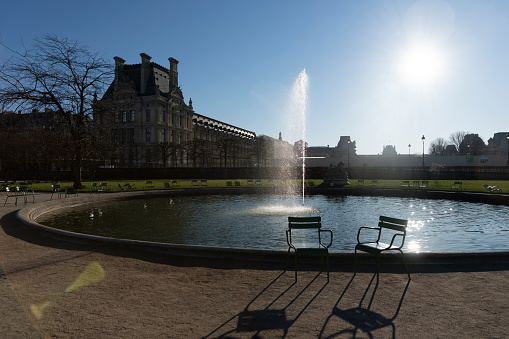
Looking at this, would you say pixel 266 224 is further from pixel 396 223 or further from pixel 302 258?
pixel 396 223

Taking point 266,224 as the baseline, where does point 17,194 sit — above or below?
above

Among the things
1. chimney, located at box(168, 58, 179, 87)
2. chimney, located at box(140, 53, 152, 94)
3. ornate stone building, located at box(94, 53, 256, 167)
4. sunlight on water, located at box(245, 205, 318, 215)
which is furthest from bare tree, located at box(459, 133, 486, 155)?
sunlight on water, located at box(245, 205, 318, 215)

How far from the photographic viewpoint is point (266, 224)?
45.5 ft

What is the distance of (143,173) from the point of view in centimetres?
5350

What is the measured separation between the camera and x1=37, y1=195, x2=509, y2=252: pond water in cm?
1082

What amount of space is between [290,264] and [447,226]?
925 cm

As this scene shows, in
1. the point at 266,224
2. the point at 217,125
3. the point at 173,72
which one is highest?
the point at 173,72

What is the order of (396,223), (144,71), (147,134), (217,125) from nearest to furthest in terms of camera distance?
(396,223), (144,71), (147,134), (217,125)

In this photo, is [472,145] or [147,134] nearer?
[147,134]

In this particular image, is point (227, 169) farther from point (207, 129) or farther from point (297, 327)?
point (207, 129)

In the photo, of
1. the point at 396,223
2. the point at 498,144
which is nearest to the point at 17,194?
the point at 396,223

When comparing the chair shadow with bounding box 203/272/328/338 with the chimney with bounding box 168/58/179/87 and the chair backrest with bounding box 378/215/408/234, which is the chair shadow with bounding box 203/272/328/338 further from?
the chimney with bounding box 168/58/179/87

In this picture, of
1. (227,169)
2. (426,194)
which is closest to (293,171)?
(227,169)

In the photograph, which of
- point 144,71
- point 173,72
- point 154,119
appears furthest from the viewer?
point 173,72
